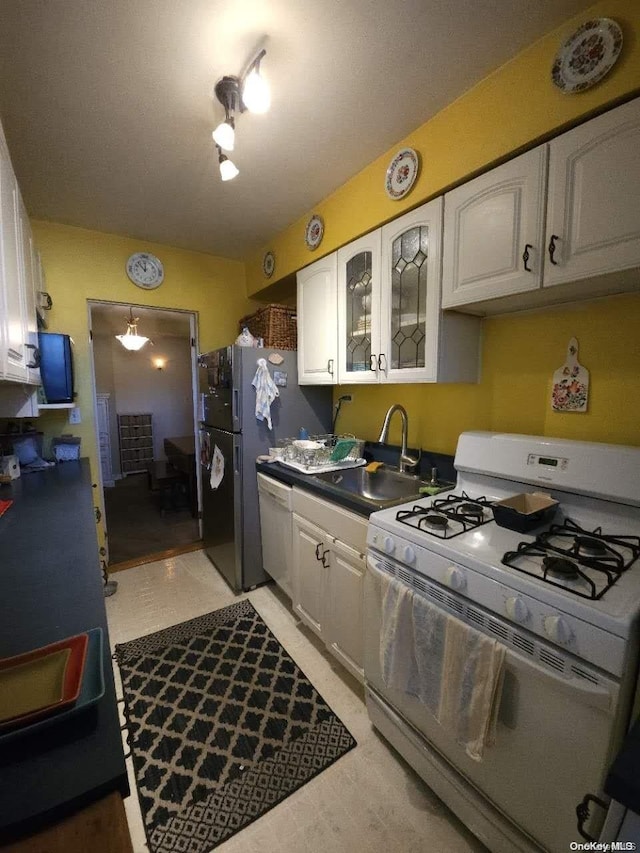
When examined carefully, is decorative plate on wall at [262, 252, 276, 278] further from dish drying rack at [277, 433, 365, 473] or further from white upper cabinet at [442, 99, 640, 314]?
white upper cabinet at [442, 99, 640, 314]

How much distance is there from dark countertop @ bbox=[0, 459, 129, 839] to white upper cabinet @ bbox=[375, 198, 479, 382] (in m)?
1.42

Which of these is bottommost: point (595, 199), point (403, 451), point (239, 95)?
point (403, 451)

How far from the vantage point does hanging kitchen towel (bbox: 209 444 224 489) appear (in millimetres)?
2477

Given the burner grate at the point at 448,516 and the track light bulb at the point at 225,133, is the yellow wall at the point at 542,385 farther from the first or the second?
the track light bulb at the point at 225,133

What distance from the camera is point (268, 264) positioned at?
270cm

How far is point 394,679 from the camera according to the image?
1225mm

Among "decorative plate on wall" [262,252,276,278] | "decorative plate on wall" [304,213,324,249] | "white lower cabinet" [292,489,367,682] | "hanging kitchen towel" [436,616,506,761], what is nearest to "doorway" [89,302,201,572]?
"decorative plate on wall" [262,252,276,278]

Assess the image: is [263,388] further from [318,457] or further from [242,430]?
[318,457]

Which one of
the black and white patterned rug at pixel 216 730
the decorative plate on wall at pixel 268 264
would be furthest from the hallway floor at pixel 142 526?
the decorative plate on wall at pixel 268 264

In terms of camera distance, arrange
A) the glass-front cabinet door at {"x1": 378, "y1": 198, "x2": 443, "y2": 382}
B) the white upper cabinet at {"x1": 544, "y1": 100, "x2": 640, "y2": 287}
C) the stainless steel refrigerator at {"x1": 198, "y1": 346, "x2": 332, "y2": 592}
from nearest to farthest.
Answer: the white upper cabinet at {"x1": 544, "y1": 100, "x2": 640, "y2": 287}, the glass-front cabinet door at {"x1": 378, "y1": 198, "x2": 443, "y2": 382}, the stainless steel refrigerator at {"x1": 198, "y1": 346, "x2": 332, "y2": 592}

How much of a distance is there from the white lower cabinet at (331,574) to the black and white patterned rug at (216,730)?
0.77ft

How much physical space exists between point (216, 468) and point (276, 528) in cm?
66

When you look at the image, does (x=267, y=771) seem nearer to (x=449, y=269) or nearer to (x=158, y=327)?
(x=449, y=269)

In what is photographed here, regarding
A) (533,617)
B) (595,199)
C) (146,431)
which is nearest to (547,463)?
(533,617)
